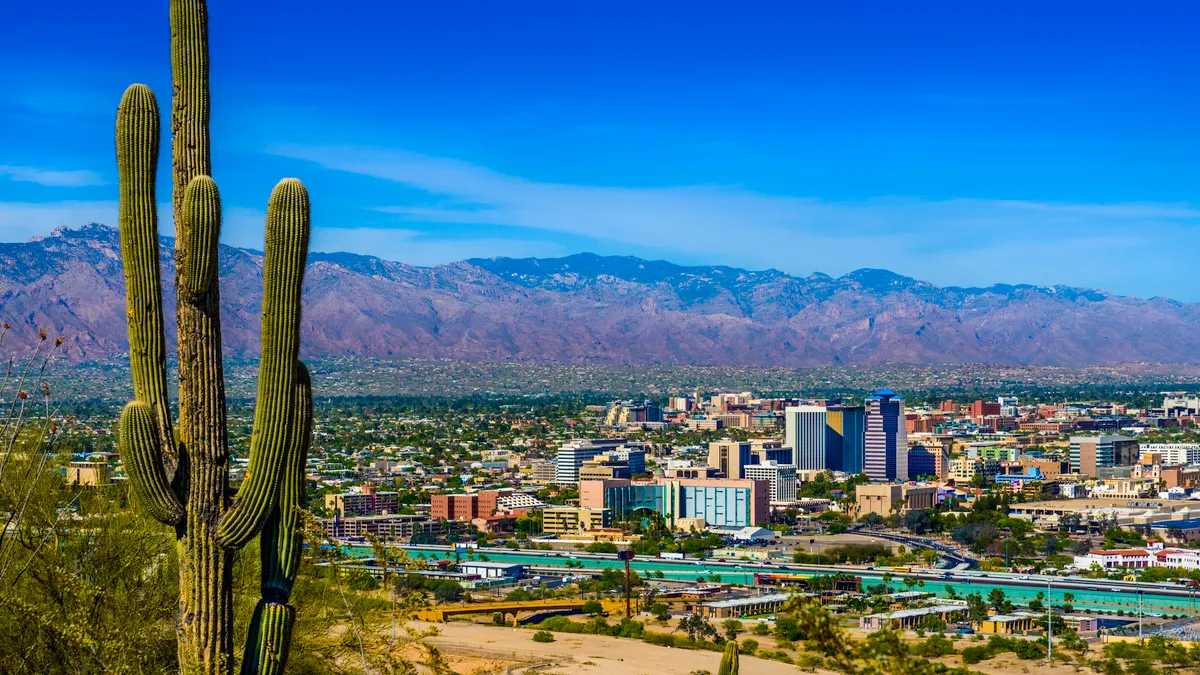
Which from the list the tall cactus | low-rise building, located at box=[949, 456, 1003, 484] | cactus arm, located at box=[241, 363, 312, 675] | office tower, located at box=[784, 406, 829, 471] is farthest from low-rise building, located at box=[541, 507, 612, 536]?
the tall cactus

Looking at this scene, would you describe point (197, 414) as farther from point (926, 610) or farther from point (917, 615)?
point (926, 610)

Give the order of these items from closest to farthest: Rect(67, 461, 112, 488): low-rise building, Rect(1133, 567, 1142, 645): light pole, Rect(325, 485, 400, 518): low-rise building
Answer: Rect(67, 461, 112, 488): low-rise building < Rect(1133, 567, 1142, 645): light pole < Rect(325, 485, 400, 518): low-rise building

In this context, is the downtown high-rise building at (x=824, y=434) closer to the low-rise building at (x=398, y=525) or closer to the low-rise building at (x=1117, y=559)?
the low-rise building at (x=398, y=525)

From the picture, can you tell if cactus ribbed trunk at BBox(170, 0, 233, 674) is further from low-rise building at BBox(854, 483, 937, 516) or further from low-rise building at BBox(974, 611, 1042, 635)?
low-rise building at BBox(854, 483, 937, 516)

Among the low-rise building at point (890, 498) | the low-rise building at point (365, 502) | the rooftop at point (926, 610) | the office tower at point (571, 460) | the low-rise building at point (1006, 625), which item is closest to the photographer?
the low-rise building at point (1006, 625)

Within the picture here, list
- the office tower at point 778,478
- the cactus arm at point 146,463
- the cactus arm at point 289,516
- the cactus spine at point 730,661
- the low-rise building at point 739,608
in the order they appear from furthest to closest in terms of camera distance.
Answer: the office tower at point 778,478 → the low-rise building at point 739,608 → the cactus arm at point 289,516 → the cactus arm at point 146,463 → the cactus spine at point 730,661

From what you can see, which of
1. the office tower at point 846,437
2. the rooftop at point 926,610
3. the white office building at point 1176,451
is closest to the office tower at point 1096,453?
the white office building at point 1176,451
